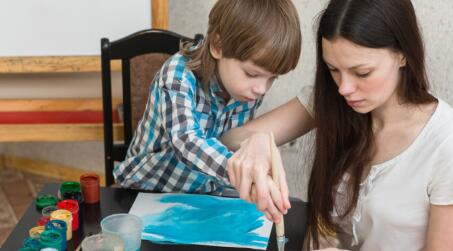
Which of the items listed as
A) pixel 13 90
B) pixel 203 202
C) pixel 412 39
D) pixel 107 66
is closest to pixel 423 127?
pixel 412 39

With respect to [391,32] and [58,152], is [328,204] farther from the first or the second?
[58,152]

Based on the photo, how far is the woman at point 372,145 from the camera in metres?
1.16

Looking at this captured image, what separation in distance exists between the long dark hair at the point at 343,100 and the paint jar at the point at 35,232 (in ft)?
→ 1.94

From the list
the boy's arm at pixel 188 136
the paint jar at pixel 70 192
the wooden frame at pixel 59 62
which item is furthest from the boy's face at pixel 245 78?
the wooden frame at pixel 59 62

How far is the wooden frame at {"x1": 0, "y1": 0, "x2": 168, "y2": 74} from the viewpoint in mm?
2221

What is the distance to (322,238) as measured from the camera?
141cm

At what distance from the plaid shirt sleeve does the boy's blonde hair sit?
134 millimetres

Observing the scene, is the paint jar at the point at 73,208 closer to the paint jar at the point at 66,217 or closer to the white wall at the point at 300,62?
the paint jar at the point at 66,217

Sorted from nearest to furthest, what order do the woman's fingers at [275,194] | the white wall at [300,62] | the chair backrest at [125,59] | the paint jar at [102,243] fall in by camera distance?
the woman's fingers at [275,194] → the paint jar at [102,243] → the chair backrest at [125,59] → the white wall at [300,62]

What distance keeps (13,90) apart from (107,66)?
22.0 inches

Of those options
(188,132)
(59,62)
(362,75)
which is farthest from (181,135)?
(59,62)

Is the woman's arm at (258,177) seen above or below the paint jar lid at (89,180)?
above

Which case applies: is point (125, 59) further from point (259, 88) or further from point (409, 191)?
point (409, 191)

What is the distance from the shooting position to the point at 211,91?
1487 mm
